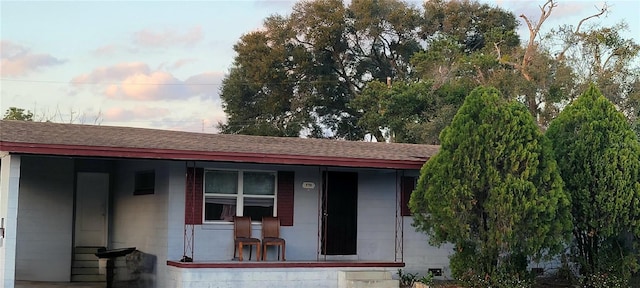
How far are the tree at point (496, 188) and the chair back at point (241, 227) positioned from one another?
11.2 feet

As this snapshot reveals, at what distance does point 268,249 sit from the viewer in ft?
51.3

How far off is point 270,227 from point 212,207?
1.11 meters

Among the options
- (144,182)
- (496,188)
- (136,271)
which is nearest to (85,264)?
(136,271)

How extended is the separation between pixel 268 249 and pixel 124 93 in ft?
69.6

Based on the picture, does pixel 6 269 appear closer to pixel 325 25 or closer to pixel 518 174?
pixel 518 174

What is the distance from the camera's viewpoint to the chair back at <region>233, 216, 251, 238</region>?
49.9ft

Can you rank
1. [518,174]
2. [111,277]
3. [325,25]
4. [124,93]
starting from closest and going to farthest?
[518,174] < [111,277] < [124,93] < [325,25]

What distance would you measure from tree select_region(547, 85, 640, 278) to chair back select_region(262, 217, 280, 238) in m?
5.03

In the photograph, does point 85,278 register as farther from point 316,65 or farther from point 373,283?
point 316,65

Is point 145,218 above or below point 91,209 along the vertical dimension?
below

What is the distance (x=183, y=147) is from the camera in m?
13.7

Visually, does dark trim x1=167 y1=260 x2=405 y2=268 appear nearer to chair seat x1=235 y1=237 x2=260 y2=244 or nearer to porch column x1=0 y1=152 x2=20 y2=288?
chair seat x1=235 y1=237 x2=260 y2=244

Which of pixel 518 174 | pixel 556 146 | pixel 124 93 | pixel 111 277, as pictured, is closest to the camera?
pixel 518 174

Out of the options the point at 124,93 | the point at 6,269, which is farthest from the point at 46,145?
the point at 124,93
